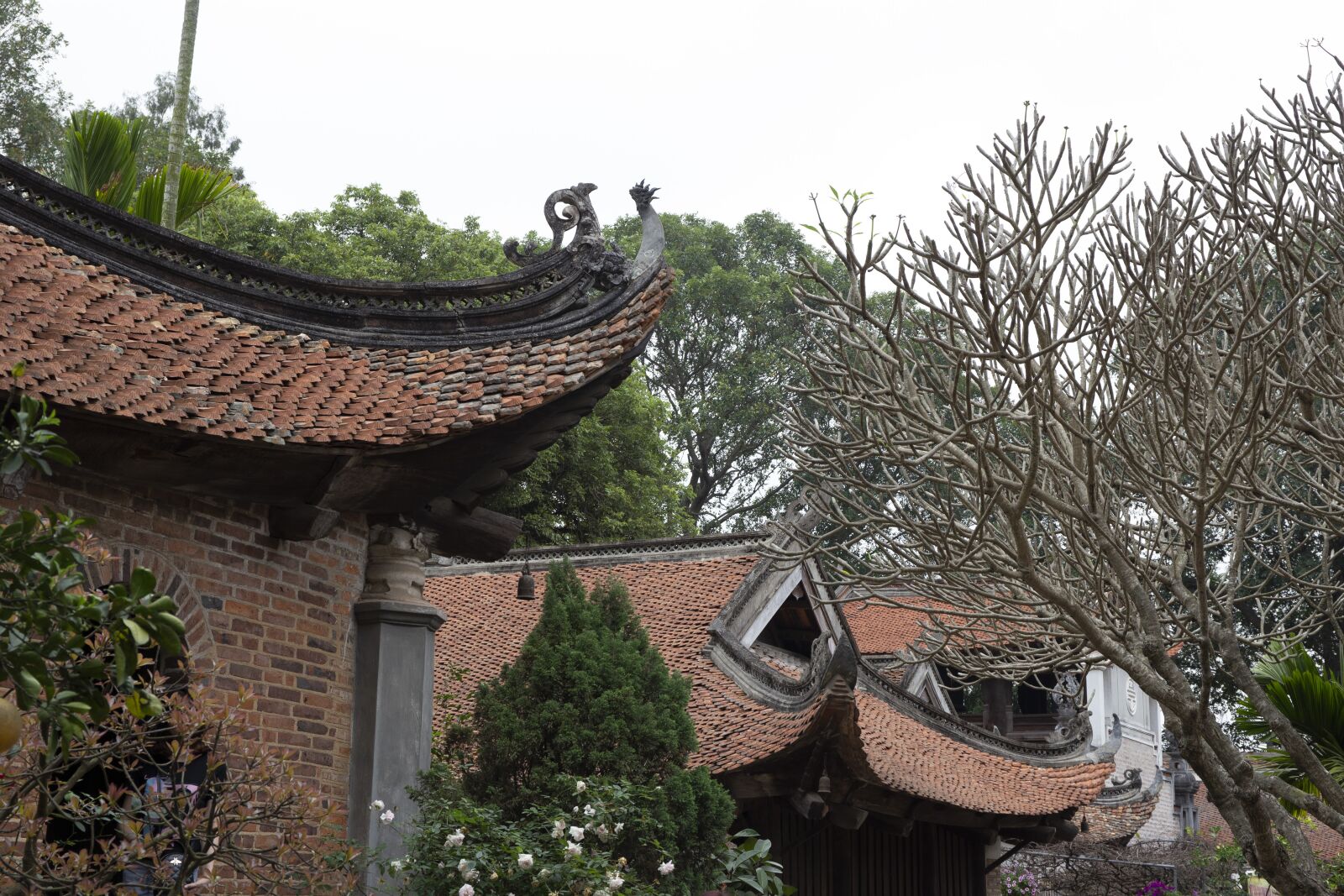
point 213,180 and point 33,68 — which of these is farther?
point 33,68

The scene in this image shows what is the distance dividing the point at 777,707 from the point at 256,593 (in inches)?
227

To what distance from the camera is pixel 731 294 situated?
33375mm

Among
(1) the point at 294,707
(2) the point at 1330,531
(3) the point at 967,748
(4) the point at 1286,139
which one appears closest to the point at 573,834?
(1) the point at 294,707

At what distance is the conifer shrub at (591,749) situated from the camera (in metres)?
7.33

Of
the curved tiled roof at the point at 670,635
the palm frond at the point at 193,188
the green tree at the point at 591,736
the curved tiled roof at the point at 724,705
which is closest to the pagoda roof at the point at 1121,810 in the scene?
the curved tiled roof at the point at 724,705

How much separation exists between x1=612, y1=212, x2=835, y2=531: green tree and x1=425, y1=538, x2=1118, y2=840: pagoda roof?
55.8 ft

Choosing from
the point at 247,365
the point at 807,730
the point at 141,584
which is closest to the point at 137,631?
the point at 141,584

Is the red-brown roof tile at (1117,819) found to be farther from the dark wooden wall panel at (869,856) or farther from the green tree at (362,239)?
the green tree at (362,239)

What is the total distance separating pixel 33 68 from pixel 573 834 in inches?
990

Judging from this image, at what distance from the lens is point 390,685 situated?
702 cm

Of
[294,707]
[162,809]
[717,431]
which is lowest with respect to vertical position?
[162,809]

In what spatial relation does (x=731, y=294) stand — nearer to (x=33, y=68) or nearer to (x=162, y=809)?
(x=33, y=68)

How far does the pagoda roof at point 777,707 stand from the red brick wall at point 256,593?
226cm

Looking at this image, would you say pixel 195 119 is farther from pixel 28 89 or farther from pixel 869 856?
pixel 869 856
